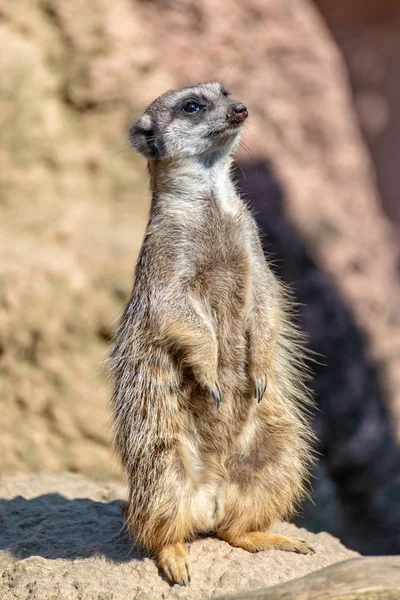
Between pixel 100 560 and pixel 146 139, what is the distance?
1.53 m

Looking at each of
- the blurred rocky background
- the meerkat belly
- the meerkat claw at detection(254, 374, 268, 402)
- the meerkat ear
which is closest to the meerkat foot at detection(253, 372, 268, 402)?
the meerkat claw at detection(254, 374, 268, 402)

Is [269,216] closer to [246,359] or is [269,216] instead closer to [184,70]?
[184,70]

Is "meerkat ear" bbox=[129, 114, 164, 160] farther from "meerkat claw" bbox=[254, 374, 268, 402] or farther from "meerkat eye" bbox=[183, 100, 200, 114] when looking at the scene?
"meerkat claw" bbox=[254, 374, 268, 402]

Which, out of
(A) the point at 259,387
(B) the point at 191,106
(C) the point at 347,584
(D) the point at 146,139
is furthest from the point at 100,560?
(B) the point at 191,106

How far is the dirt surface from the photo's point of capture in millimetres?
2822

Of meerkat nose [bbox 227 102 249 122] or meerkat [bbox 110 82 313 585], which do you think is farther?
meerkat nose [bbox 227 102 249 122]

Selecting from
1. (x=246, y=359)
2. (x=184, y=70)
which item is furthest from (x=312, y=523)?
(x=184, y=70)

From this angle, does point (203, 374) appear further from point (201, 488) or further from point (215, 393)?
point (201, 488)

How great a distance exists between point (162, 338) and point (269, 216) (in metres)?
2.65

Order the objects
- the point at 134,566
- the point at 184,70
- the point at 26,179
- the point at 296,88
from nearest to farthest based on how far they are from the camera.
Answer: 1. the point at 134,566
2. the point at 26,179
3. the point at 184,70
4. the point at 296,88

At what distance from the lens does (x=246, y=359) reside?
3.16 m

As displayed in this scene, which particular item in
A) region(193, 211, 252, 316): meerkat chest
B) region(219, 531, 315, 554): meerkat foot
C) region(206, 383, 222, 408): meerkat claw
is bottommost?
region(219, 531, 315, 554): meerkat foot

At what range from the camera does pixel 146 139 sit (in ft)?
11.3

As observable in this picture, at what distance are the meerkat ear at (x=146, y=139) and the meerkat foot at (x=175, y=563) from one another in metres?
1.39
